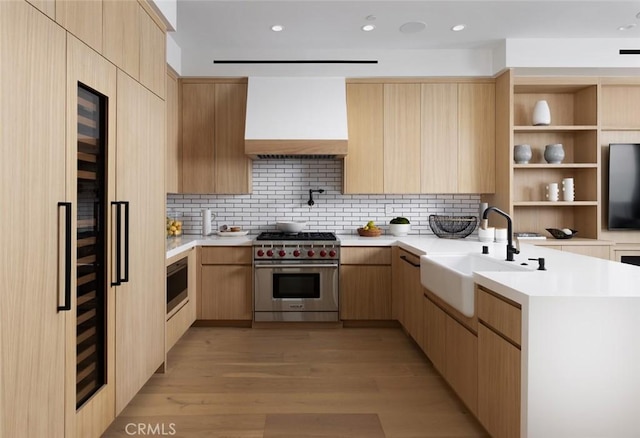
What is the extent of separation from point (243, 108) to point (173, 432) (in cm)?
312

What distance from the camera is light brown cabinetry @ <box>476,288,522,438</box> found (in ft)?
5.79

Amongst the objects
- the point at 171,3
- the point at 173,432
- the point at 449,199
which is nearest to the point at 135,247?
the point at 173,432

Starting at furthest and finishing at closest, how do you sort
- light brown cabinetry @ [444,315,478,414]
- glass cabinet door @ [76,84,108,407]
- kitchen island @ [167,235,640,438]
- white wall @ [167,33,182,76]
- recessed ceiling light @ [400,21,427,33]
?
1. white wall @ [167,33,182,76]
2. recessed ceiling light @ [400,21,427,33]
3. light brown cabinetry @ [444,315,478,414]
4. glass cabinet door @ [76,84,108,407]
5. kitchen island @ [167,235,640,438]

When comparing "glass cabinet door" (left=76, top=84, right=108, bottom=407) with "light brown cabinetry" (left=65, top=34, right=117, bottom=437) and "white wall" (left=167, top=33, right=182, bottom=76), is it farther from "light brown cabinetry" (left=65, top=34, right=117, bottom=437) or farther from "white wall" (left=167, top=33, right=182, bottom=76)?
"white wall" (left=167, top=33, right=182, bottom=76)

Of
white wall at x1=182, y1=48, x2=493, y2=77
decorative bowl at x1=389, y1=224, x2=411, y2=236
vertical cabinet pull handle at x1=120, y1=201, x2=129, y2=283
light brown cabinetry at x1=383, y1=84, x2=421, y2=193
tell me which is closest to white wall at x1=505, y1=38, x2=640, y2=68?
white wall at x1=182, y1=48, x2=493, y2=77

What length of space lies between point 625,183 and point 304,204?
10.9ft

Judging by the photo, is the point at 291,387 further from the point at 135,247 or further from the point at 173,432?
the point at 135,247

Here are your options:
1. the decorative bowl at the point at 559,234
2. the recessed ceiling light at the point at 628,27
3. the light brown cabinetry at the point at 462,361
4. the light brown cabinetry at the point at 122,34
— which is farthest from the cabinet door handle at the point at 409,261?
the recessed ceiling light at the point at 628,27

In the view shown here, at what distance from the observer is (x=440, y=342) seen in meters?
2.87

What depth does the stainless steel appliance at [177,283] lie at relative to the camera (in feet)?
11.2

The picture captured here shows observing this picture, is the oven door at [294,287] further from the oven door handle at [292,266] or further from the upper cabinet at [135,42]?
the upper cabinet at [135,42]

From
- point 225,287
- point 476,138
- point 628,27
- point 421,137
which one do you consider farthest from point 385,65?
point 225,287

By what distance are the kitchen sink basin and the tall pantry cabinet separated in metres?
1.77

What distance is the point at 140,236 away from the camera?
258 centimetres
